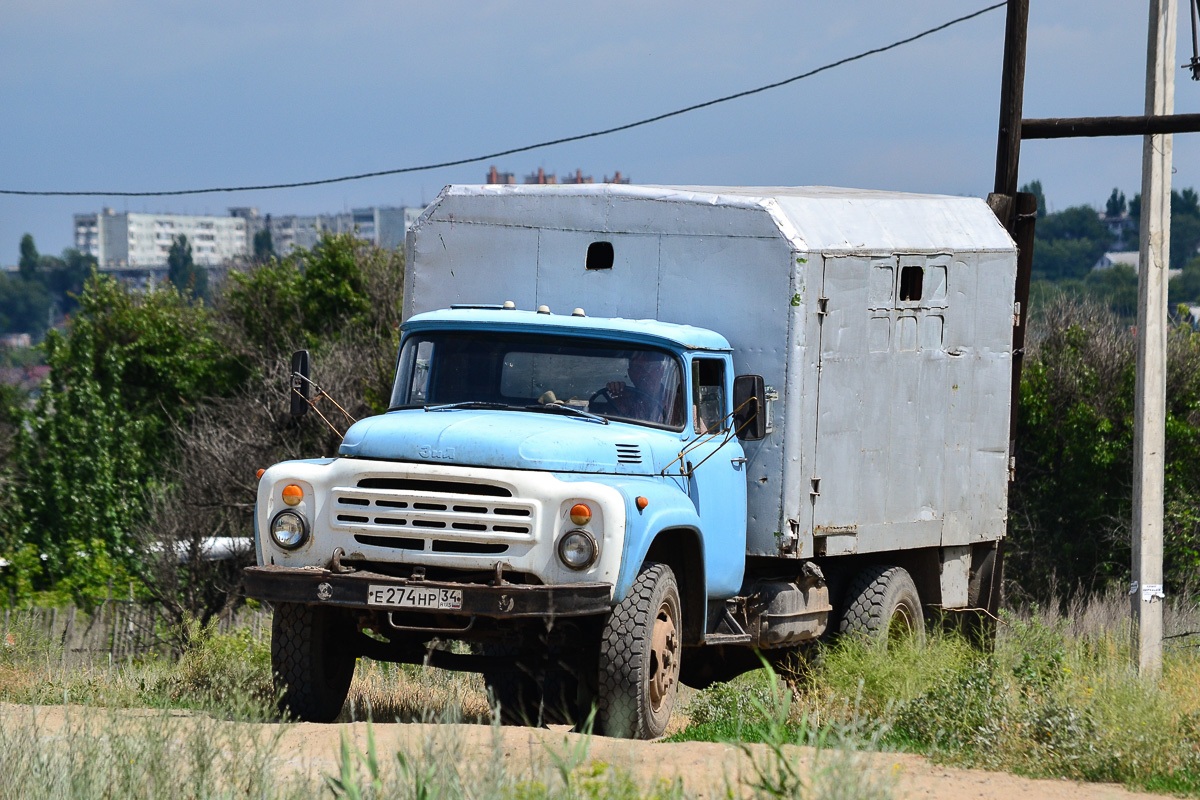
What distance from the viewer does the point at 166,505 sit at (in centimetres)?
2497

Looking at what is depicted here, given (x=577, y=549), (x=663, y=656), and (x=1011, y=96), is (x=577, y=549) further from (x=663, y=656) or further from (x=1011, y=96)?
(x=1011, y=96)

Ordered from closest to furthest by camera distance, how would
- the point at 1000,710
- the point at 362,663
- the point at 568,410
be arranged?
1. the point at 1000,710
2. the point at 568,410
3. the point at 362,663

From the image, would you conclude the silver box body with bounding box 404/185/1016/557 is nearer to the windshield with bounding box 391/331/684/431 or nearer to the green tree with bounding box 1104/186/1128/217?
the windshield with bounding box 391/331/684/431

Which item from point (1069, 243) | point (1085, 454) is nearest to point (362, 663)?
point (1085, 454)

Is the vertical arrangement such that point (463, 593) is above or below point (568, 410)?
below

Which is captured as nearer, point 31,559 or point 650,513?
point 650,513

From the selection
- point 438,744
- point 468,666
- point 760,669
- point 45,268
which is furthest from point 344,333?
point 45,268

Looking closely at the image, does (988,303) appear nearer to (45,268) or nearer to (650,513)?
(650,513)

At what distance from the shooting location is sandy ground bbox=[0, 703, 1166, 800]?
259 inches

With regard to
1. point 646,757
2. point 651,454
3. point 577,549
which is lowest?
point 646,757

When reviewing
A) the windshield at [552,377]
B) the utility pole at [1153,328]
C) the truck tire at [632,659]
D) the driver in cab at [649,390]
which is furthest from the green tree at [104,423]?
the truck tire at [632,659]

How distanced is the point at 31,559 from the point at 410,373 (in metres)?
19.7

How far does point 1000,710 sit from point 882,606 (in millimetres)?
3059

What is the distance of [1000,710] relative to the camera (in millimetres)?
8211
